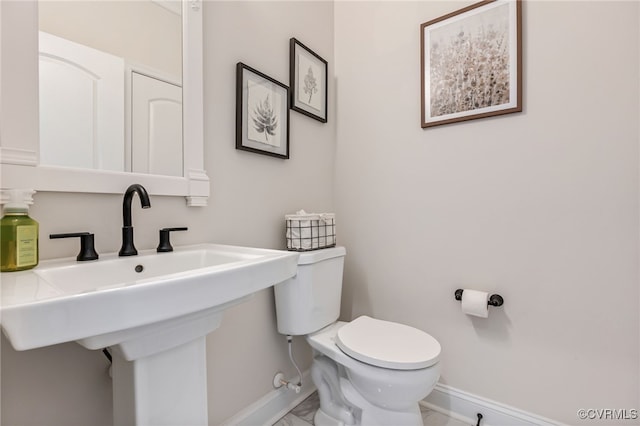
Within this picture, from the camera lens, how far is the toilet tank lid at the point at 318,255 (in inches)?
52.7

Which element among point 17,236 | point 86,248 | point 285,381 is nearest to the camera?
point 17,236

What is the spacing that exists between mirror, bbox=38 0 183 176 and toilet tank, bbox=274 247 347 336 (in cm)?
65

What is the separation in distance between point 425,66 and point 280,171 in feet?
2.98

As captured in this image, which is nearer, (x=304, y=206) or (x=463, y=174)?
(x=463, y=174)

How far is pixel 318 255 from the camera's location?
1382 millimetres

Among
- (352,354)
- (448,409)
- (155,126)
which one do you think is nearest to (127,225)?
(155,126)

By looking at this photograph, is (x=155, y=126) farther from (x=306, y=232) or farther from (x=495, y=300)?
(x=495, y=300)

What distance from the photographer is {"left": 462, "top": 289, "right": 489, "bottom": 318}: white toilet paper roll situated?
1.32 m

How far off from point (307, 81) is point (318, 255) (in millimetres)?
947

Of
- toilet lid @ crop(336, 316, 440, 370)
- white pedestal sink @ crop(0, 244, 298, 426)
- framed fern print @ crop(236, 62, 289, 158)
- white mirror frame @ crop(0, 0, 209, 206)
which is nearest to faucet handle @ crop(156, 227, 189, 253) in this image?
white pedestal sink @ crop(0, 244, 298, 426)

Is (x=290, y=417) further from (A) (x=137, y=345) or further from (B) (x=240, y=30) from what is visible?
(B) (x=240, y=30)

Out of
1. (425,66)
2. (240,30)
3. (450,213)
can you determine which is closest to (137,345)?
(240,30)

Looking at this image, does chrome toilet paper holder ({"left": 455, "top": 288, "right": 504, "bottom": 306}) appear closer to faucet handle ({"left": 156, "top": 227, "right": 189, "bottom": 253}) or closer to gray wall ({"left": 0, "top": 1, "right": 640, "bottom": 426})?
gray wall ({"left": 0, "top": 1, "right": 640, "bottom": 426})

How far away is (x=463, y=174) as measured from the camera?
1.46m
